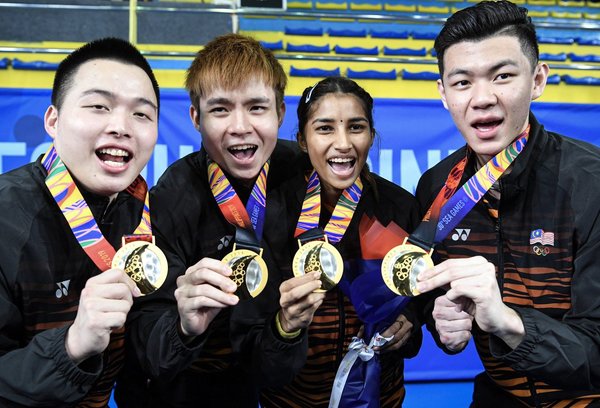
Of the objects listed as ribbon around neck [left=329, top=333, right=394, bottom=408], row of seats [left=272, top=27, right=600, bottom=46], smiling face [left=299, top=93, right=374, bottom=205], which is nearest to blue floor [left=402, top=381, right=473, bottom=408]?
ribbon around neck [left=329, top=333, right=394, bottom=408]

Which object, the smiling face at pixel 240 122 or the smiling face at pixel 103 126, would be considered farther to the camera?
the smiling face at pixel 240 122

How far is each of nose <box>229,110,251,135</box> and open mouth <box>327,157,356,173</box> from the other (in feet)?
1.22

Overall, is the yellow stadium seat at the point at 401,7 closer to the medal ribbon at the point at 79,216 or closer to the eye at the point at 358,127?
the eye at the point at 358,127

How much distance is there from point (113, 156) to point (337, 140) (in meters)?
0.86

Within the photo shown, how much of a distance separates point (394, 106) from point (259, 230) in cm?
243

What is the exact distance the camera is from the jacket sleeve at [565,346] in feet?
5.80

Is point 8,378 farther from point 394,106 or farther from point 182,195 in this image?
point 394,106

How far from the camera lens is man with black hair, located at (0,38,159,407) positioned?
1670mm

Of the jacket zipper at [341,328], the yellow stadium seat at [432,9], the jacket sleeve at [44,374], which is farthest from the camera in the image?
the yellow stadium seat at [432,9]

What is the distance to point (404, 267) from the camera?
1985 millimetres

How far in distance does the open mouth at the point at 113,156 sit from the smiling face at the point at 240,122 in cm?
43

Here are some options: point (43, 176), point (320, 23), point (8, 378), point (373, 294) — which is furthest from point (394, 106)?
point (320, 23)

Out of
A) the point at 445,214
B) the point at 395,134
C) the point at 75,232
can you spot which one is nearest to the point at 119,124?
the point at 75,232

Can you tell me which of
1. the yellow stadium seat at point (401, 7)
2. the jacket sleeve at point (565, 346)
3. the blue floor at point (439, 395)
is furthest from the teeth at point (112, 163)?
the yellow stadium seat at point (401, 7)
